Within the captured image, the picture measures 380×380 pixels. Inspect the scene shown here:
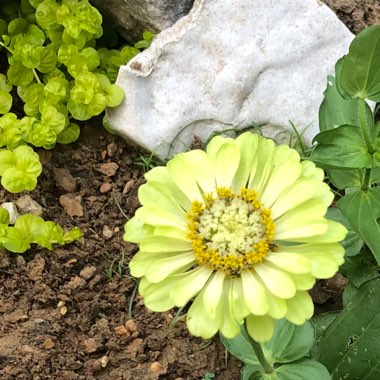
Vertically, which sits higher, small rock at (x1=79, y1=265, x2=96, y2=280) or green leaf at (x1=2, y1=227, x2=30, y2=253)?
green leaf at (x1=2, y1=227, x2=30, y2=253)

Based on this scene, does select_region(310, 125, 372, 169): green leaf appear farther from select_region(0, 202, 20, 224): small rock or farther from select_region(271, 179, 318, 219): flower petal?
select_region(0, 202, 20, 224): small rock

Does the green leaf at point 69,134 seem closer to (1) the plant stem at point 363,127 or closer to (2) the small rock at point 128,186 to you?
(2) the small rock at point 128,186

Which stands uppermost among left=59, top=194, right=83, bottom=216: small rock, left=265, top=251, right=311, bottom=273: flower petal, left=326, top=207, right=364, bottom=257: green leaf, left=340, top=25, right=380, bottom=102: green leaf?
left=340, top=25, right=380, bottom=102: green leaf

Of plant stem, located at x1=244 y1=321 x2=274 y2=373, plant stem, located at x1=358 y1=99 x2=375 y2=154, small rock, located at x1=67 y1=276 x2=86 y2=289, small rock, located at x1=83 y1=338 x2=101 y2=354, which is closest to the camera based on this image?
Answer: plant stem, located at x1=244 y1=321 x2=274 y2=373

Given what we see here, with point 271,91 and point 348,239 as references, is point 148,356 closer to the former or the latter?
point 348,239

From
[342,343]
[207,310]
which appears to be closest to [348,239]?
[342,343]

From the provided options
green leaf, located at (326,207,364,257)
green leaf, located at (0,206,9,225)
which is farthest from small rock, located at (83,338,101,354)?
green leaf, located at (326,207,364,257)

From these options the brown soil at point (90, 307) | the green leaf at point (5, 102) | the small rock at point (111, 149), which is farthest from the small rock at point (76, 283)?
the green leaf at point (5, 102)

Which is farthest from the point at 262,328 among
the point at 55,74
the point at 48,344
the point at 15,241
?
the point at 55,74
